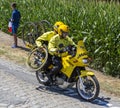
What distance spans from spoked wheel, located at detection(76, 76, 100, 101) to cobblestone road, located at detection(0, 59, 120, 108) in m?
Answer: 0.15

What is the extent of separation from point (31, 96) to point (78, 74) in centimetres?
118

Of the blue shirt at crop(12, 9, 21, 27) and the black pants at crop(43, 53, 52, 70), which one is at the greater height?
the blue shirt at crop(12, 9, 21, 27)

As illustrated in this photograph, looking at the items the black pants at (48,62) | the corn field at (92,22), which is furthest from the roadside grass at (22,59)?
the black pants at (48,62)

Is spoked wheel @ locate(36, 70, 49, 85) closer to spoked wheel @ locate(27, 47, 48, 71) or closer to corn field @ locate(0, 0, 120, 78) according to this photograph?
spoked wheel @ locate(27, 47, 48, 71)

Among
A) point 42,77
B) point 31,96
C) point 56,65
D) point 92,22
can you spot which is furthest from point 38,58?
Result: point 92,22

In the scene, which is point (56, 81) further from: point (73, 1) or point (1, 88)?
point (73, 1)

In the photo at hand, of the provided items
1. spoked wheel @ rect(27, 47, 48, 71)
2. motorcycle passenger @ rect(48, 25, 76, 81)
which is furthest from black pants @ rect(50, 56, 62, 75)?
spoked wheel @ rect(27, 47, 48, 71)

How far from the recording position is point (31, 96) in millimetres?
9133

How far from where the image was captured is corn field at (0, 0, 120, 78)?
12.2m

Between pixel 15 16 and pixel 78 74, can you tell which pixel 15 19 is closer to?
pixel 15 16

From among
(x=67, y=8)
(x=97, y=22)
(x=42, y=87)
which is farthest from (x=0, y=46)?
(x=42, y=87)

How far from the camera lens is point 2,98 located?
29.1 feet

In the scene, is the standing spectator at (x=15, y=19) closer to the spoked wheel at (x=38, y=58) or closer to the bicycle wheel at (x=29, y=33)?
the bicycle wheel at (x=29, y=33)

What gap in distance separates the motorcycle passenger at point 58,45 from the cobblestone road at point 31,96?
574mm
